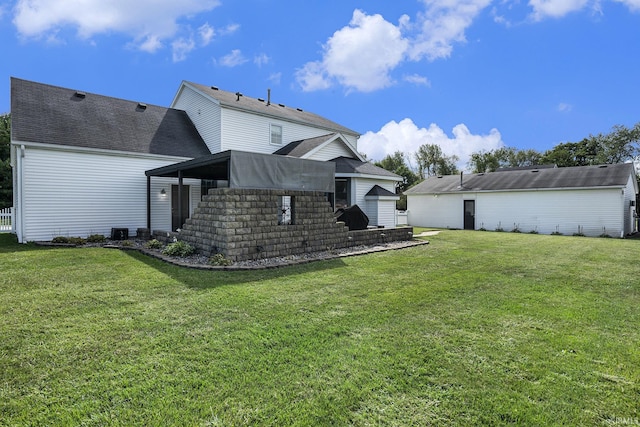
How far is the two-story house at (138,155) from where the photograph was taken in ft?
34.4

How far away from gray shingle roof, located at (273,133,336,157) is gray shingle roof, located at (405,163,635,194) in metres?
10.7

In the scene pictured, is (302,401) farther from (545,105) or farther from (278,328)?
(545,105)

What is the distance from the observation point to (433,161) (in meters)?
43.4

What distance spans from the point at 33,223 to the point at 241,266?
8.60 m

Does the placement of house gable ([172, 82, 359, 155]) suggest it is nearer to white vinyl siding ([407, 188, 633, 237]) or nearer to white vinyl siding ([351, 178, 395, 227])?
white vinyl siding ([351, 178, 395, 227])

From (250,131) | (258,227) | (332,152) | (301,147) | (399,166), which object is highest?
(399,166)

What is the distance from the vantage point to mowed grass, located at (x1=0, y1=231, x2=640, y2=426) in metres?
2.31

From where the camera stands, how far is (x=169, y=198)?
13.3 meters

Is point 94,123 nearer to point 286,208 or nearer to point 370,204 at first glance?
point 286,208

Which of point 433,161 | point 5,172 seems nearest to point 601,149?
point 433,161

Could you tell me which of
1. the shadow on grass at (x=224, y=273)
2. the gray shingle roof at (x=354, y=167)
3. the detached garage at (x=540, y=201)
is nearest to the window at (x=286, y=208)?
the shadow on grass at (x=224, y=273)

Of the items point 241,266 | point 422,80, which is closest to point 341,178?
point 422,80

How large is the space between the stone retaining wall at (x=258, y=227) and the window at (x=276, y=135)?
730 centimetres

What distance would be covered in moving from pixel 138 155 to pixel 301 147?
6882mm
